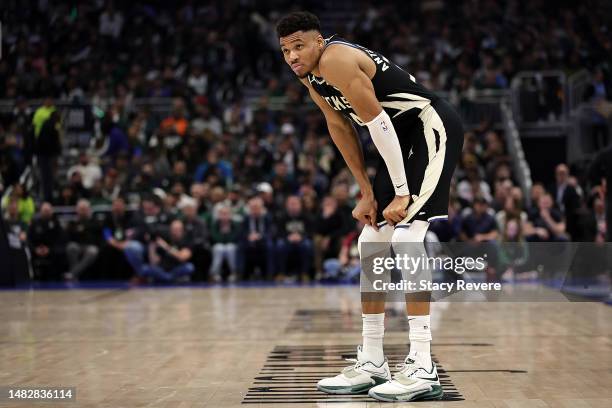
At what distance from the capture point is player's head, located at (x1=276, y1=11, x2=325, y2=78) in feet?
14.6

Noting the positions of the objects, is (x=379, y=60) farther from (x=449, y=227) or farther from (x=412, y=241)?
(x=449, y=227)

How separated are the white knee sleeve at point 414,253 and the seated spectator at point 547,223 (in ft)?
28.2

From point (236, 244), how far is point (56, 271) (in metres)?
2.59

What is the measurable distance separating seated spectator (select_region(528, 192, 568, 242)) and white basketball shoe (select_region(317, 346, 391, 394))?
8506 millimetres

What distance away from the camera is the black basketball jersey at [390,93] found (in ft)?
14.9

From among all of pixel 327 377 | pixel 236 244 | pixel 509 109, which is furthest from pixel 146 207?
pixel 327 377

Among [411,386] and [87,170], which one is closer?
[411,386]

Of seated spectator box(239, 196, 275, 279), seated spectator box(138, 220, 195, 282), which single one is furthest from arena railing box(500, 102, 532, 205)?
seated spectator box(138, 220, 195, 282)

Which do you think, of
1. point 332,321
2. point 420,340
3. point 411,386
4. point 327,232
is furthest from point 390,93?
point 327,232

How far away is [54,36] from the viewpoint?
14680 mm

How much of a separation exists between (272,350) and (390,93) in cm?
229

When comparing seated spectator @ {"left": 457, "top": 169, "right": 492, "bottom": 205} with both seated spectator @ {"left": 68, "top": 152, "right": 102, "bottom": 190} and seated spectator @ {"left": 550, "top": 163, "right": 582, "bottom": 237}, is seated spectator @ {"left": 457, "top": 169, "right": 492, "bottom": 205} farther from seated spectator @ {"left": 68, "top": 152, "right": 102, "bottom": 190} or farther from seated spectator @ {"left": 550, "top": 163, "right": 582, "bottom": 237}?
seated spectator @ {"left": 68, "top": 152, "right": 102, "bottom": 190}

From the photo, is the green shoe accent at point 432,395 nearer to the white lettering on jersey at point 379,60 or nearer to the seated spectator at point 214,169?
the white lettering on jersey at point 379,60

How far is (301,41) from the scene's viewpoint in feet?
14.6
